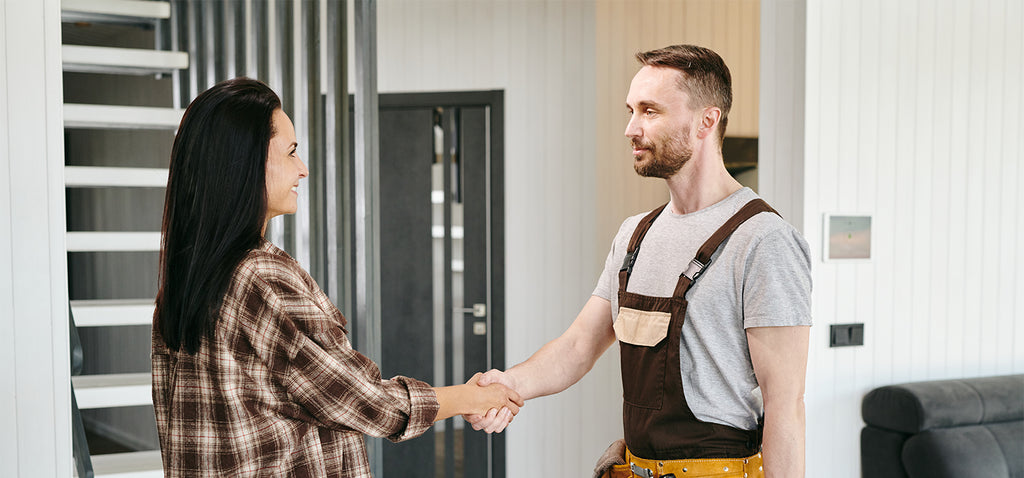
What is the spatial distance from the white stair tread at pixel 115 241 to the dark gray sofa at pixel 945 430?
2619mm

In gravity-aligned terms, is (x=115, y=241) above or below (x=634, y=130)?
below

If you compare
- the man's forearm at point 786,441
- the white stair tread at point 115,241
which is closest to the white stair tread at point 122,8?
the white stair tread at point 115,241

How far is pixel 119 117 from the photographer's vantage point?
2.90 m

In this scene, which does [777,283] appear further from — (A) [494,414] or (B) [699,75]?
(A) [494,414]

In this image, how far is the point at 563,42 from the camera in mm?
4008

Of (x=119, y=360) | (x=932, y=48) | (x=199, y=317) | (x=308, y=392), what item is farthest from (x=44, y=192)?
(x=119, y=360)

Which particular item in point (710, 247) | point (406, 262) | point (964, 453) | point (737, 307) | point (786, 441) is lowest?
point (964, 453)

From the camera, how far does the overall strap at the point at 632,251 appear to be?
6.04 ft

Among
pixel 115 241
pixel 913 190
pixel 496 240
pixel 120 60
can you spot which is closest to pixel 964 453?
pixel 913 190

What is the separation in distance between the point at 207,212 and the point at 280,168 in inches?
6.8

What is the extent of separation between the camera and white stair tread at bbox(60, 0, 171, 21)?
3094 mm

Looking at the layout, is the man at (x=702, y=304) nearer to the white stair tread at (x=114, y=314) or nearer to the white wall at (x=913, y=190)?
the white wall at (x=913, y=190)

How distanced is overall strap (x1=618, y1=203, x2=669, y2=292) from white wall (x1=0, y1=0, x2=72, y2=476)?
1346mm

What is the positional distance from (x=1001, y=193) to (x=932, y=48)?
627mm
